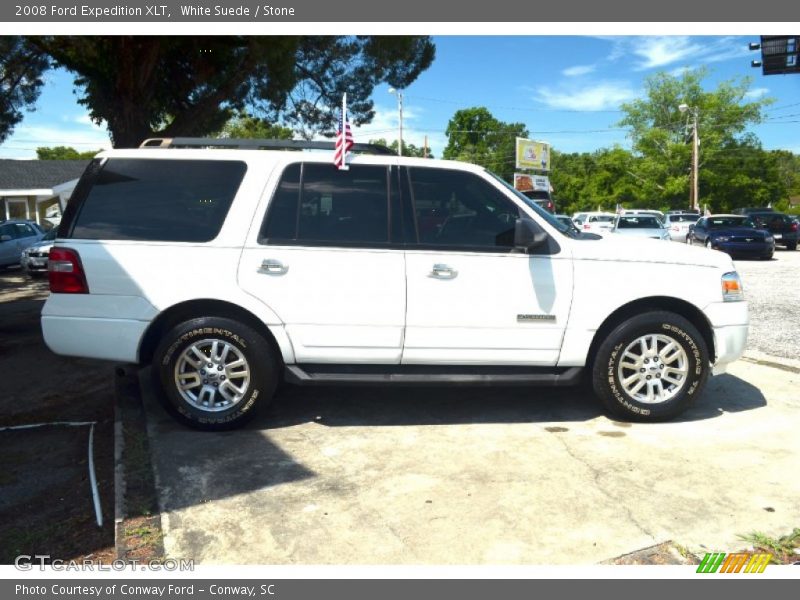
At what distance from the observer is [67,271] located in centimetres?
464

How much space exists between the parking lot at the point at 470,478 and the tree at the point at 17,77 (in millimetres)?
10972

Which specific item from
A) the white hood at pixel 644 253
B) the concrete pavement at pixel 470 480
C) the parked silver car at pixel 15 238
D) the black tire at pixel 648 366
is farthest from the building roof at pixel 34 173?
the black tire at pixel 648 366

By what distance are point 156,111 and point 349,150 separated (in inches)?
456

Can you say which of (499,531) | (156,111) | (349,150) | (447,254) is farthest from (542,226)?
(156,111)

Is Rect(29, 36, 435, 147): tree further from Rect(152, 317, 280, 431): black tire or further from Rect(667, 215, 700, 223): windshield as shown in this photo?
Rect(667, 215, 700, 223): windshield

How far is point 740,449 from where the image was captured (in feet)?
14.4

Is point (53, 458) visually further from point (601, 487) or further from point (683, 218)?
point (683, 218)

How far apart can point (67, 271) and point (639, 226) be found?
1961 centimetres

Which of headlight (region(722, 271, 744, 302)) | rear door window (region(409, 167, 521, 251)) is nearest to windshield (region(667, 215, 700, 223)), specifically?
headlight (region(722, 271, 744, 302))

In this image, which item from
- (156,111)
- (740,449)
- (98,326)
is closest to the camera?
(740,449)

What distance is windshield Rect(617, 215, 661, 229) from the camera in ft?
69.7

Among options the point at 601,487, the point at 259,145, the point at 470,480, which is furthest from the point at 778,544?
the point at 259,145

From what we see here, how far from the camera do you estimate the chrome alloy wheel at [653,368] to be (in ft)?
15.9

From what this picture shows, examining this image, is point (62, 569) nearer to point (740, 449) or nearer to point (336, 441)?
point (336, 441)
